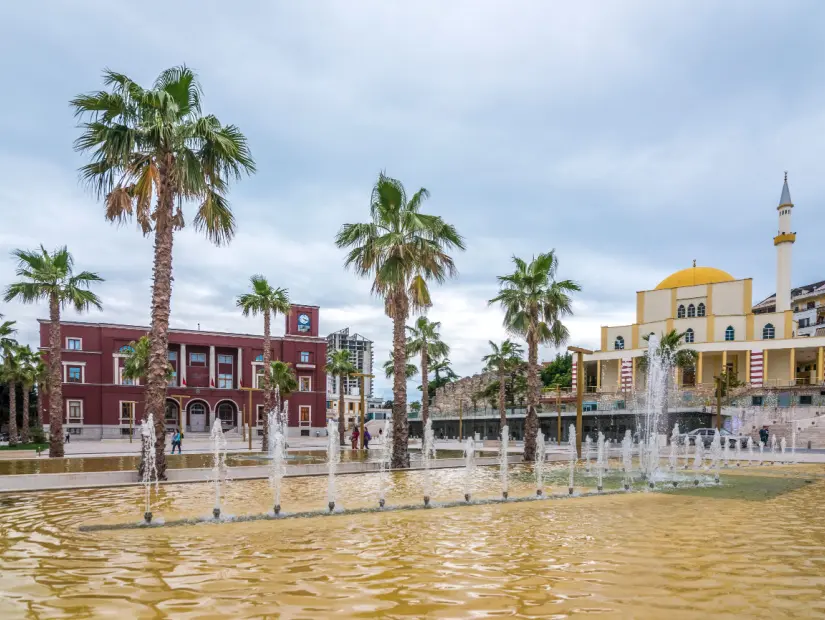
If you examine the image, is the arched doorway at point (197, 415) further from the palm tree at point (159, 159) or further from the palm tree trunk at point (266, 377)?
the palm tree at point (159, 159)

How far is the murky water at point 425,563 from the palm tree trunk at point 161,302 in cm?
348

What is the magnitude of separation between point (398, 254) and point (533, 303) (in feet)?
23.9

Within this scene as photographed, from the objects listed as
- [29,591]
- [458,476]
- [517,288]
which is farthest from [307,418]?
[29,591]

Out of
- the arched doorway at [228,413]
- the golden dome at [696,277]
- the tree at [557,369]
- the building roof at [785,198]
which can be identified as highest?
the building roof at [785,198]

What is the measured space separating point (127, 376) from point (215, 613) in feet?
152

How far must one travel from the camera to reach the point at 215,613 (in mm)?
5199

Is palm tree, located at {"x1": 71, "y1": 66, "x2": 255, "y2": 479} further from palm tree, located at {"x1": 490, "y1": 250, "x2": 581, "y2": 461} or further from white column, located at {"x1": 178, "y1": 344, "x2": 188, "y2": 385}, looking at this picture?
white column, located at {"x1": 178, "y1": 344, "x2": 188, "y2": 385}

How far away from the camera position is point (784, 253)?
58.1m

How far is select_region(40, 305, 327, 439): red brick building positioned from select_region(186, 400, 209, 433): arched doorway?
87 millimetres

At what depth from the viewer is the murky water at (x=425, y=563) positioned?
5.43 metres

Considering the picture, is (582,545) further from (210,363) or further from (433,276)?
(210,363)

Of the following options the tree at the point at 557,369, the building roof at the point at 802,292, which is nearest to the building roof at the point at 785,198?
the building roof at the point at 802,292

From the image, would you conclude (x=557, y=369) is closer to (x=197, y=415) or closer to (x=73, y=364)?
(x=197, y=415)

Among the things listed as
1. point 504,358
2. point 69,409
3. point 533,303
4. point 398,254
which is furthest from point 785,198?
point 69,409
